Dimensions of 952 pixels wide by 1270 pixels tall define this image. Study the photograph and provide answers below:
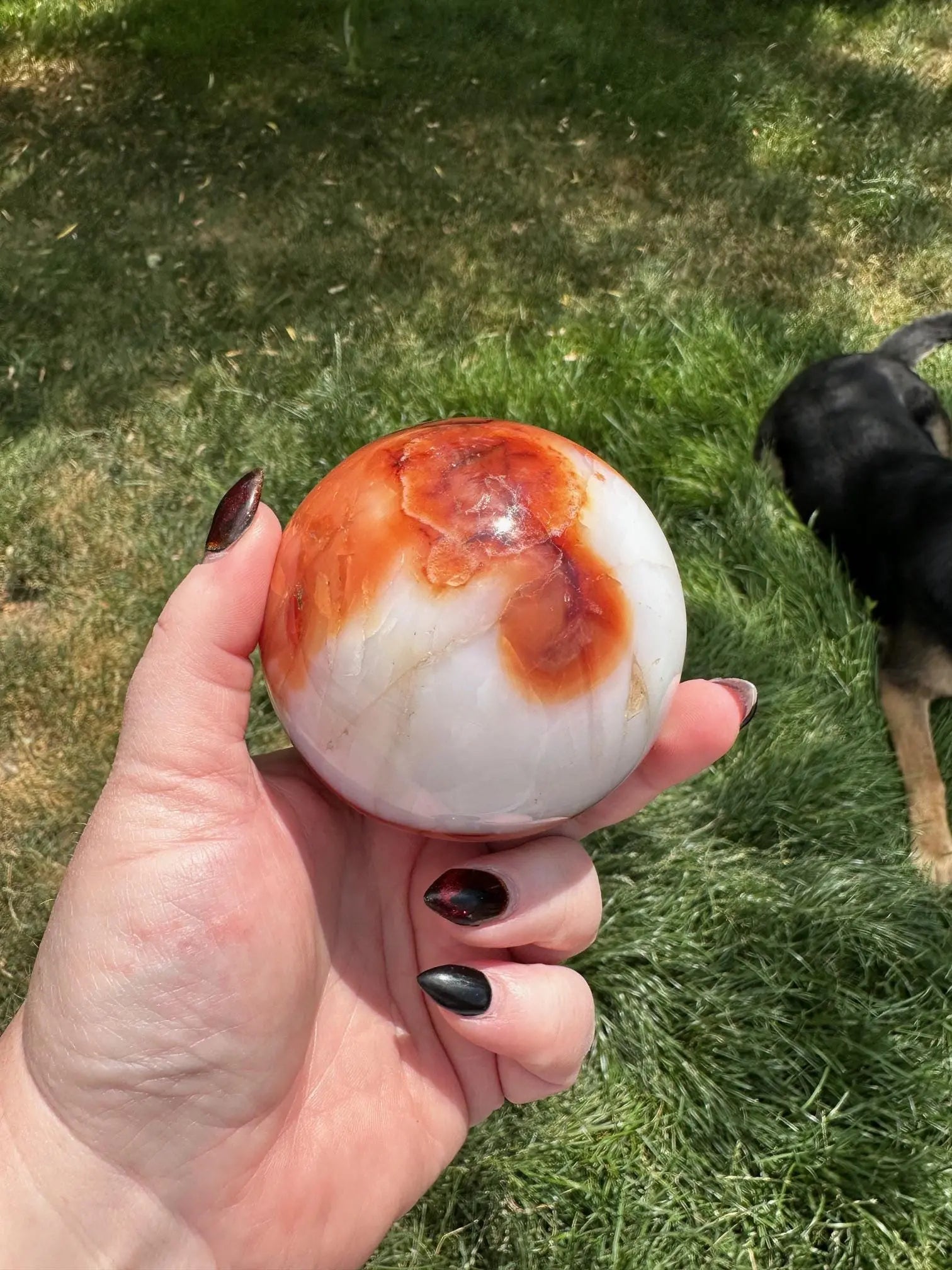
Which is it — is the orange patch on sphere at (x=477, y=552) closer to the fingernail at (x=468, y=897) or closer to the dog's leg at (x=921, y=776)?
the fingernail at (x=468, y=897)

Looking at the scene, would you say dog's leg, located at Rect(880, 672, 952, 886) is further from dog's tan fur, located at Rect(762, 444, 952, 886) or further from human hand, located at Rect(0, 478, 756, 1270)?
human hand, located at Rect(0, 478, 756, 1270)

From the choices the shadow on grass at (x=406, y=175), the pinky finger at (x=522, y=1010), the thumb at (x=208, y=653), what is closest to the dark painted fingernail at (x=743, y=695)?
the pinky finger at (x=522, y=1010)

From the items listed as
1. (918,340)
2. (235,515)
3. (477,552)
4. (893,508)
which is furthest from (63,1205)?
(918,340)

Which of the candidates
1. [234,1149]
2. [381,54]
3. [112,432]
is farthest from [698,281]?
[234,1149]

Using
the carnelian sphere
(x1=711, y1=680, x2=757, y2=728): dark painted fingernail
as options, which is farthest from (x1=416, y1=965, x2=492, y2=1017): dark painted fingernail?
(x1=711, y1=680, x2=757, y2=728): dark painted fingernail

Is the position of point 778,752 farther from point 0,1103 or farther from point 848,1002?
point 0,1103

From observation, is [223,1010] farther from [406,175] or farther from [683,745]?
[406,175]
